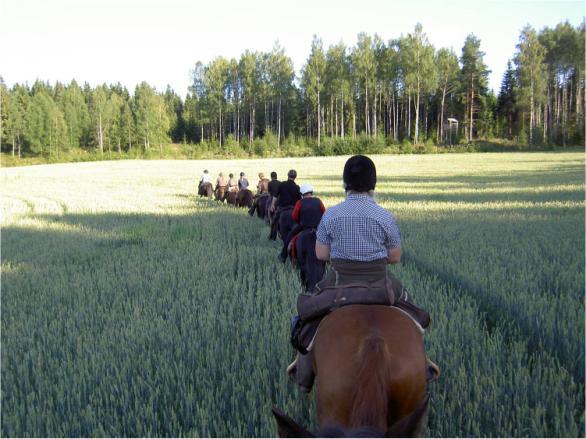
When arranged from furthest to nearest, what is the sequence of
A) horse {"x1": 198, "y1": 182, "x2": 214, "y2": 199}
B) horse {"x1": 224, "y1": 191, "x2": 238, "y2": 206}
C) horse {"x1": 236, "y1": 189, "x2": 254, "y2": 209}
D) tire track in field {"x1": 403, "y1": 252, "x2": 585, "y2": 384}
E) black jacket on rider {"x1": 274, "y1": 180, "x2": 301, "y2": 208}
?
horse {"x1": 198, "y1": 182, "x2": 214, "y2": 199} → horse {"x1": 224, "y1": 191, "x2": 238, "y2": 206} → horse {"x1": 236, "y1": 189, "x2": 254, "y2": 209} → black jacket on rider {"x1": 274, "y1": 180, "x2": 301, "y2": 208} → tire track in field {"x1": 403, "y1": 252, "x2": 585, "y2": 384}

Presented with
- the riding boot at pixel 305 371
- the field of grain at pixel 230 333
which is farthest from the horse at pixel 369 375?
the field of grain at pixel 230 333

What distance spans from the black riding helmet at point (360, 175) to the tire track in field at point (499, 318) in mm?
2221

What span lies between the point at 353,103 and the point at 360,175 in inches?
2759

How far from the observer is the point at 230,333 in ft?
15.0

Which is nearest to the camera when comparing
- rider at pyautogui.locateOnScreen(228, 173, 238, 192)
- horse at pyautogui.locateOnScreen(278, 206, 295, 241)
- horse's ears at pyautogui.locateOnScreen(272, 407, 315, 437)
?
horse's ears at pyautogui.locateOnScreen(272, 407, 315, 437)

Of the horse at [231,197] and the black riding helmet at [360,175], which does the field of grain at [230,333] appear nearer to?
the black riding helmet at [360,175]

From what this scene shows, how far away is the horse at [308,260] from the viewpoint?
6128 millimetres

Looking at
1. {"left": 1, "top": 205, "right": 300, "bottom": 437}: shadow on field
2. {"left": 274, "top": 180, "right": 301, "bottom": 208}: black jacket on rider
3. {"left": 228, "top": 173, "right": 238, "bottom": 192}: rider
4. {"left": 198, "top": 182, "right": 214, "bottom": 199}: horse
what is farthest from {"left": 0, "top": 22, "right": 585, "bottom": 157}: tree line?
{"left": 1, "top": 205, "right": 300, "bottom": 437}: shadow on field

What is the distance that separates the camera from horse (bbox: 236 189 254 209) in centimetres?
1641

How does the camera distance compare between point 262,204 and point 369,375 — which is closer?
point 369,375

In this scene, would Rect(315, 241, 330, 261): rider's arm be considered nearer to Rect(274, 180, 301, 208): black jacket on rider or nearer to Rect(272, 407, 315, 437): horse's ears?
Rect(272, 407, 315, 437): horse's ears

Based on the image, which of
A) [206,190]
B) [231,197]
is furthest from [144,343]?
[206,190]

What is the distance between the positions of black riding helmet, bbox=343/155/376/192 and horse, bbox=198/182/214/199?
17.3m

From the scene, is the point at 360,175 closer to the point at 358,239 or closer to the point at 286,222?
the point at 358,239
